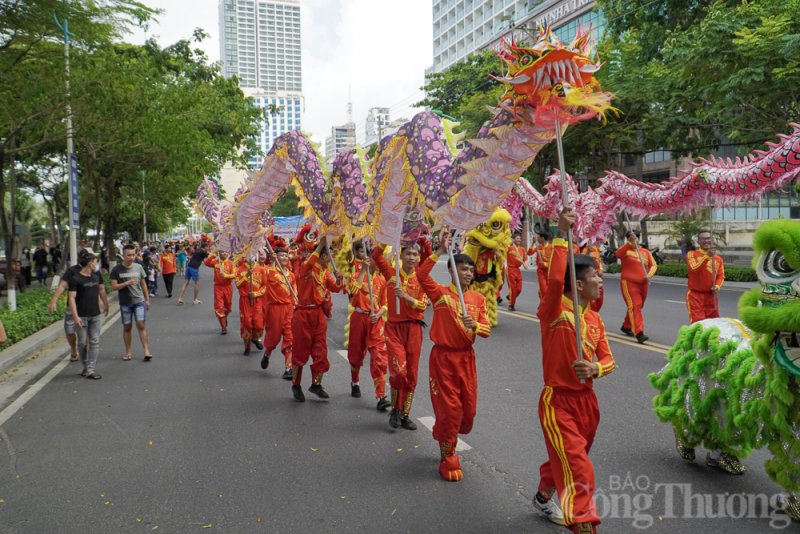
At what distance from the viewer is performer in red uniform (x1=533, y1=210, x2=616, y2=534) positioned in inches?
128

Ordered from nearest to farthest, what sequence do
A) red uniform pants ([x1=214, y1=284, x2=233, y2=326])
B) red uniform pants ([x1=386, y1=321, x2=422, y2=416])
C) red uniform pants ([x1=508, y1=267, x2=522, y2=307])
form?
red uniform pants ([x1=386, y1=321, x2=422, y2=416])
red uniform pants ([x1=214, y1=284, x2=233, y2=326])
red uniform pants ([x1=508, y1=267, x2=522, y2=307])

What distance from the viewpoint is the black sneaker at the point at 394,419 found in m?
5.52

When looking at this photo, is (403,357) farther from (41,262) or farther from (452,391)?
(41,262)

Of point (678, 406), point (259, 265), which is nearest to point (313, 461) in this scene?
point (678, 406)

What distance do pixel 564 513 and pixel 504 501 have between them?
0.89 metres

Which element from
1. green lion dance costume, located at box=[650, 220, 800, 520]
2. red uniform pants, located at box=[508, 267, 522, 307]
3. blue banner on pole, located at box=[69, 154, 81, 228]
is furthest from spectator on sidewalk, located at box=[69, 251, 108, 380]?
red uniform pants, located at box=[508, 267, 522, 307]

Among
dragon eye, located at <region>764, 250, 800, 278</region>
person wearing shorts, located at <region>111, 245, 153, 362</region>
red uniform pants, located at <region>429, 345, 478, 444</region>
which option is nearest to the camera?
dragon eye, located at <region>764, 250, 800, 278</region>

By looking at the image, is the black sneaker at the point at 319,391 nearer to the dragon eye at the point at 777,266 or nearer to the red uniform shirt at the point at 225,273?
the dragon eye at the point at 777,266

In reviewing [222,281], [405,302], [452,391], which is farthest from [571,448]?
[222,281]

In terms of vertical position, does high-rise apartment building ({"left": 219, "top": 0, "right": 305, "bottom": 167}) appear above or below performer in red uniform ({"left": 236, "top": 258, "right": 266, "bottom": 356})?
above

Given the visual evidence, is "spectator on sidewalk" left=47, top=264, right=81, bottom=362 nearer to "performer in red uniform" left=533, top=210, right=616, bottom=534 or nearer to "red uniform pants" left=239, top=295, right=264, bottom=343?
→ "red uniform pants" left=239, top=295, right=264, bottom=343

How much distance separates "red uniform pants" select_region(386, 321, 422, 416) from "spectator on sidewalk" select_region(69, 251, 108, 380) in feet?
14.9

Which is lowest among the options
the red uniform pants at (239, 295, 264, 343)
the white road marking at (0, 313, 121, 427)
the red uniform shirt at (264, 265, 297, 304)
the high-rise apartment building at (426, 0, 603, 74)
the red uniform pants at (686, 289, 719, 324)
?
the white road marking at (0, 313, 121, 427)

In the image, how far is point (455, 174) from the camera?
4395mm
